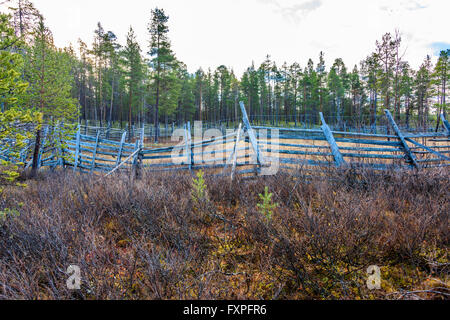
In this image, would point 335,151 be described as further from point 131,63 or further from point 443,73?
point 443,73

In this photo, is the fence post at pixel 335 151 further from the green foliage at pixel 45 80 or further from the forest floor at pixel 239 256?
the green foliage at pixel 45 80

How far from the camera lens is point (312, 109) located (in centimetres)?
4622

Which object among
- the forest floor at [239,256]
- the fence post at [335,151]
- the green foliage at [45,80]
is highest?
the green foliage at [45,80]

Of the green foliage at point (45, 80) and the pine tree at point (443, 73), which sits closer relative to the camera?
the green foliage at point (45, 80)

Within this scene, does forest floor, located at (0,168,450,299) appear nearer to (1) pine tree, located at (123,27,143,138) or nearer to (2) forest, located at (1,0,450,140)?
(2) forest, located at (1,0,450,140)

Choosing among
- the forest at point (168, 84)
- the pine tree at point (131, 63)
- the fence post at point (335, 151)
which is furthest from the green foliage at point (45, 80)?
the pine tree at point (131, 63)

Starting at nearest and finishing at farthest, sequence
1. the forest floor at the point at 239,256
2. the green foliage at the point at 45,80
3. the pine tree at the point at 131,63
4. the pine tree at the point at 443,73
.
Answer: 1. the forest floor at the point at 239,256
2. the green foliage at the point at 45,80
3. the pine tree at the point at 131,63
4. the pine tree at the point at 443,73

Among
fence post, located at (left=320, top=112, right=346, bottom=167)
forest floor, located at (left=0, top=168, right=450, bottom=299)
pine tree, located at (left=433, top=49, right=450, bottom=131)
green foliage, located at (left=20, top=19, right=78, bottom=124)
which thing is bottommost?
forest floor, located at (left=0, top=168, right=450, bottom=299)

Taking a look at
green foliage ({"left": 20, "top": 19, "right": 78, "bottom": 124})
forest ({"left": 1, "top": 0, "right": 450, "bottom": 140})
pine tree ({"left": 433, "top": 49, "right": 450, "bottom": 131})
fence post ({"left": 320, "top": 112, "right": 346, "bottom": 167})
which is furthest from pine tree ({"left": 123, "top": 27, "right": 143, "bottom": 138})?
pine tree ({"left": 433, "top": 49, "right": 450, "bottom": 131})

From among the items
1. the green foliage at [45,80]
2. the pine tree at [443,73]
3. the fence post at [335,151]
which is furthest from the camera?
the pine tree at [443,73]

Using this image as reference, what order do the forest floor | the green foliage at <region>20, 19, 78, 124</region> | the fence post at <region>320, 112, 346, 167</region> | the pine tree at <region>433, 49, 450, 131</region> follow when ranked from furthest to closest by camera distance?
1. the pine tree at <region>433, 49, 450, 131</region>
2. the green foliage at <region>20, 19, 78, 124</region>
3. the fence post at <region>320, 112, 346, 167</region>
4. the forest floor

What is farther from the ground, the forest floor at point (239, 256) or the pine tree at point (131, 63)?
the pine tree at point (131, 63)

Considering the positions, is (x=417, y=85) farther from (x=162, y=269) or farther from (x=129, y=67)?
(x=162, y=269)
